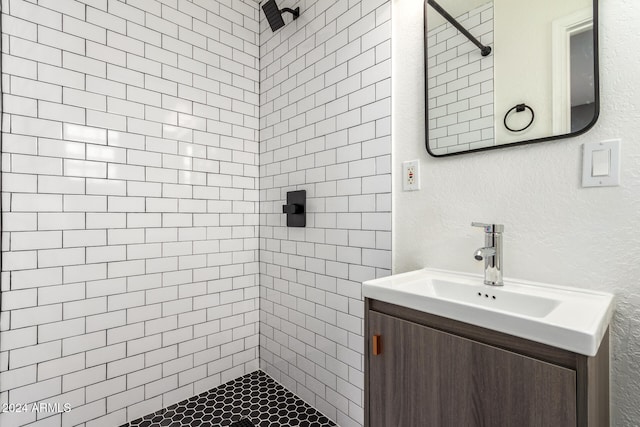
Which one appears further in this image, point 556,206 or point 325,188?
point 325,188

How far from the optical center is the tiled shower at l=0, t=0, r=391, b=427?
1446 millimetres

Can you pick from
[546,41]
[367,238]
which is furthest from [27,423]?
[546,41]

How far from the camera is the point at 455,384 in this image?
0.83 m

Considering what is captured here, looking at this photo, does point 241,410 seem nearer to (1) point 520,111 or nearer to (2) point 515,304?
(2) point 515,304

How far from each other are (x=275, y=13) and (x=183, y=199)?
1252 millimetres

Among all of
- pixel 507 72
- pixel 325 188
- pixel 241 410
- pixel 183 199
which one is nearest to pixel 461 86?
pixel 507 72

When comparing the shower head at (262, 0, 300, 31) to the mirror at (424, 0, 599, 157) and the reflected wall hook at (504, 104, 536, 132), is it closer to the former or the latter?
the mirror at (424, 0, 599, 157)

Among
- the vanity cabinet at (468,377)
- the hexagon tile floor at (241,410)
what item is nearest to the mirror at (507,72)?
the vanity cabinet at (468,377)

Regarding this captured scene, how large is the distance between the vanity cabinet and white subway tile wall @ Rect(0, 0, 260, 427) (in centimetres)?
128

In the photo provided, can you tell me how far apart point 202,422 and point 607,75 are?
224 cm

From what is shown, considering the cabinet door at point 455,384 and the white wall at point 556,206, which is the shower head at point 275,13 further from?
the cabinet door at point 455,384

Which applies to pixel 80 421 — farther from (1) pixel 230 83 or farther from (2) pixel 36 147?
(1) pixel 230 83

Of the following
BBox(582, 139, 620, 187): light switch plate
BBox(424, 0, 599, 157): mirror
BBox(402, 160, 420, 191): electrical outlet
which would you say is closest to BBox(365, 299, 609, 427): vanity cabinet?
BBox(582, 139, 620, 187): light switch plate

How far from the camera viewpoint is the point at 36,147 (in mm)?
1442
